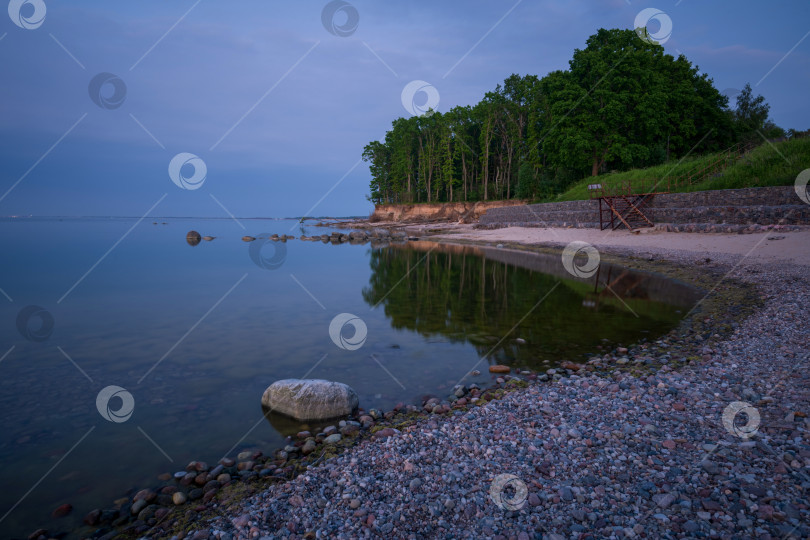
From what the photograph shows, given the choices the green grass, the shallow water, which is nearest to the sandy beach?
the shallow water

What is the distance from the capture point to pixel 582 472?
428 centimetres

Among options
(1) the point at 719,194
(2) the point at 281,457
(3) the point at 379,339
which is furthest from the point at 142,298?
(1) the point at 719,194

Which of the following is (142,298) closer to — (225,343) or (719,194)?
(225,343)

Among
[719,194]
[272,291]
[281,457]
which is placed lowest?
[281,457]

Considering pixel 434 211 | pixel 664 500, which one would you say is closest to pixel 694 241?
pixel 664 500

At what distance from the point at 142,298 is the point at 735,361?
834 inches

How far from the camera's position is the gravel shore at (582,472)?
354 centimetres

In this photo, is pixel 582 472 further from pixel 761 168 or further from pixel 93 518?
pixel 761 168

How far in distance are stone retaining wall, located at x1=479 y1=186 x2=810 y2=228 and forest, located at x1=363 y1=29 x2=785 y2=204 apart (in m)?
12.0

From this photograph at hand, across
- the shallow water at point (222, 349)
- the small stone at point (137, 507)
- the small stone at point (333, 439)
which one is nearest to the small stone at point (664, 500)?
the small stone at point (333, 439)

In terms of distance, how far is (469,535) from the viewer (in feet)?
11.6

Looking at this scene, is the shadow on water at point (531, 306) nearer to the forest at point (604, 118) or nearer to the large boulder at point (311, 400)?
the large boulder at point (311, 400)

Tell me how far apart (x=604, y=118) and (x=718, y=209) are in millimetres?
23668

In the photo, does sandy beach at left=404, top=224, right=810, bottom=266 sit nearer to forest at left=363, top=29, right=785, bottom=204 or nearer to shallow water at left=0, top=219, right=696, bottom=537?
shallow water at left=0, top=219, right=696, bottom=537
